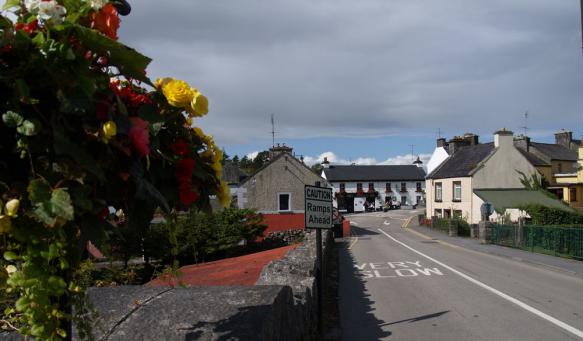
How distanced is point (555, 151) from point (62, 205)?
5872cm

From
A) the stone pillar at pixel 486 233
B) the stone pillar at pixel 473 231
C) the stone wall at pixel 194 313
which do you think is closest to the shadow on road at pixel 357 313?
the stone wall at pixel 194 313

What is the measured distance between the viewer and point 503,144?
137 feet

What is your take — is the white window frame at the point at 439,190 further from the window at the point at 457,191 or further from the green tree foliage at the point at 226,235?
the green tree foliage at the point at 226,235

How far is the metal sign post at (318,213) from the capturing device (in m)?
7.45

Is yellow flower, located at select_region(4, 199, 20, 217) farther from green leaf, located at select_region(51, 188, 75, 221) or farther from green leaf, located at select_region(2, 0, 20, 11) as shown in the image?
green leaf, located at select_region(2, 0, 20, 11)

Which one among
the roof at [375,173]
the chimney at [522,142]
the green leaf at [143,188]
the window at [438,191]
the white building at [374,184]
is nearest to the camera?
the green leaf at [143,188]

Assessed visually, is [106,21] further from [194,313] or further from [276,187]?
[276,187]

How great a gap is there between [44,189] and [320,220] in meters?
6.23

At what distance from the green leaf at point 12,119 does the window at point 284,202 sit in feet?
130

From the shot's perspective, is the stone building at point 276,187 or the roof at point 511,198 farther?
the stone building at point 276,187

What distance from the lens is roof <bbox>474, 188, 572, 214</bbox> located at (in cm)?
3500

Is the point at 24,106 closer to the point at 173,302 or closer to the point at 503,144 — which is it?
the point at 173,302

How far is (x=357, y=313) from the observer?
433 inches

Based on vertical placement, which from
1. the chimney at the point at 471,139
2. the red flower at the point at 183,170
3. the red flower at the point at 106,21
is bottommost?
the red flower at the point at 183,170
